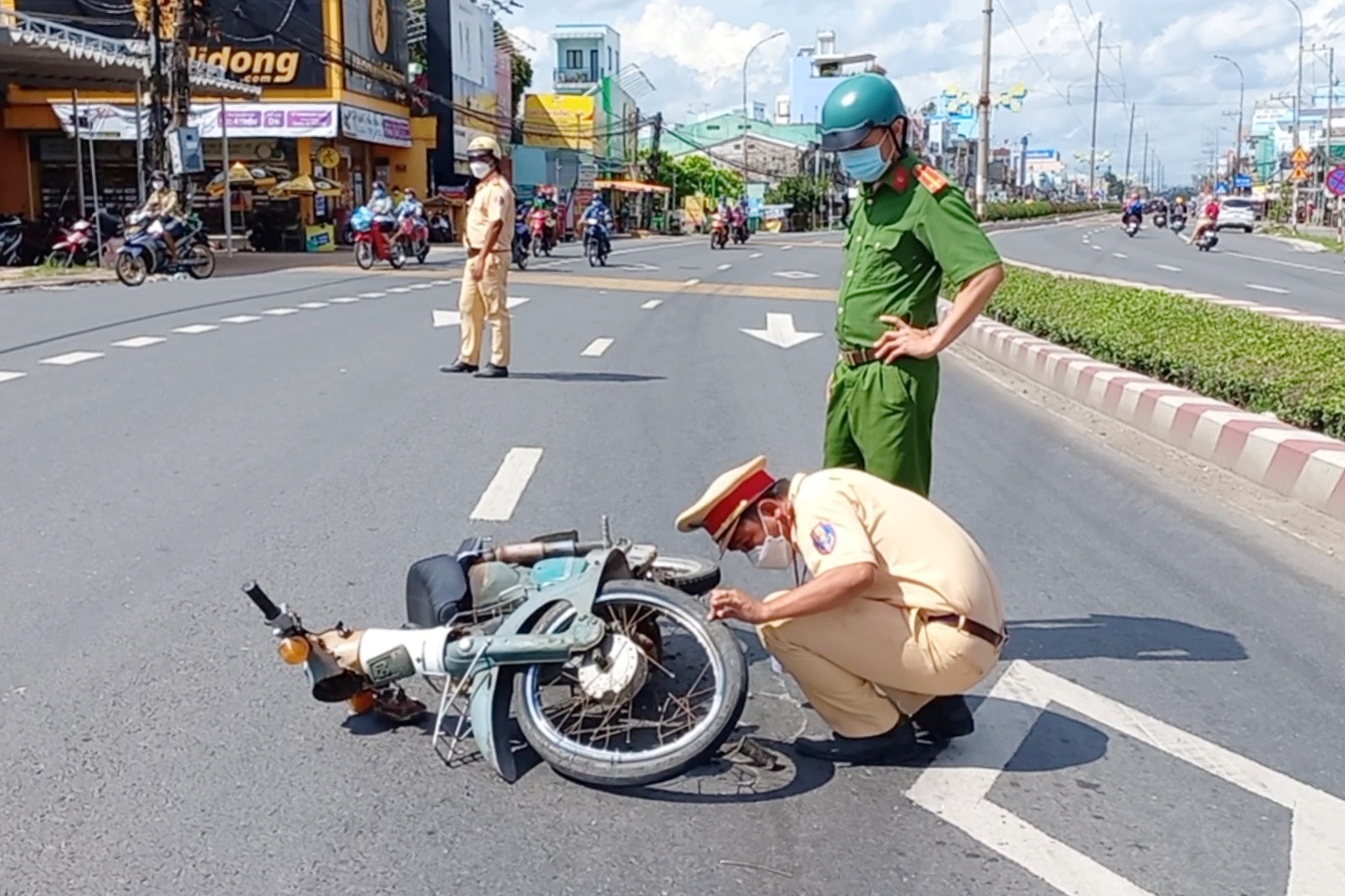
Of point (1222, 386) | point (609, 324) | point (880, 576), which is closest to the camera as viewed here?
point (880, 576)

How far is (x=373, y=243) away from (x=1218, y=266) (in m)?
17.7

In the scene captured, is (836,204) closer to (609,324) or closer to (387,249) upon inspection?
(387,249)

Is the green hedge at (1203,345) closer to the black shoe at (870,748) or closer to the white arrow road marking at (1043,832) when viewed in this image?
the white arrow road marking at (1043,832)

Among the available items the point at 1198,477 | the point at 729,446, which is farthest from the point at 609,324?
the point at 1198,477

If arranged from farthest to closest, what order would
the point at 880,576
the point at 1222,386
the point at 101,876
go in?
the point at 1222,386 < the point at 880,576 < the point at 101,876

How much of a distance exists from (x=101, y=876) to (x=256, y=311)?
14.1 m

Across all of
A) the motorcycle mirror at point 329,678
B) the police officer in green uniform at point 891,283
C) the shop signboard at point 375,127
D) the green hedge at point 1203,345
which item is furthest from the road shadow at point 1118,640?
the shop signboard at point 375,127

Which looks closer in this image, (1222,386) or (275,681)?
(275,681)

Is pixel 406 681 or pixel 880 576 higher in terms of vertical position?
pixel 880 576

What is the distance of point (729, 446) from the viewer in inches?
336

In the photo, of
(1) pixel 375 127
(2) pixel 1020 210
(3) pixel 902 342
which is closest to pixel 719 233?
(1) pixel 375 127

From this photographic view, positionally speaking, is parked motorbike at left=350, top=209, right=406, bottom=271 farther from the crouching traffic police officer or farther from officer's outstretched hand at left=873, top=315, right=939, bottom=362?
the crouching traffic police officer

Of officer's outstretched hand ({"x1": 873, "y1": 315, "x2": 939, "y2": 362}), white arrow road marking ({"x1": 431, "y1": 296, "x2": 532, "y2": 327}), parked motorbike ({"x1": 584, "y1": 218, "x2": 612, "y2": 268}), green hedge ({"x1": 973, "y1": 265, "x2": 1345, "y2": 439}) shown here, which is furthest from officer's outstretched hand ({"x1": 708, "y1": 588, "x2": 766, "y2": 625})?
parked motorbike ({"x1": 584, "y1": 218, "x2": 612, "y2": 268})

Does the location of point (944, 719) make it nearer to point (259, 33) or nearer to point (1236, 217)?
point (259, 33)
